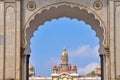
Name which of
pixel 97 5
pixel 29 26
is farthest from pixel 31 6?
pixel 97 5

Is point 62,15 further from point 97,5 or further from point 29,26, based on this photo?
point 97,5

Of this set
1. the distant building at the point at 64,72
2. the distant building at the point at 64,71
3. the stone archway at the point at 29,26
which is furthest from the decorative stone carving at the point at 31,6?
the distant building at the point at 64,71

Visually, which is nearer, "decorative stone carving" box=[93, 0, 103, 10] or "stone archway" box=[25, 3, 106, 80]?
"decorative stone carving" box=[93, 0, 103, 10]

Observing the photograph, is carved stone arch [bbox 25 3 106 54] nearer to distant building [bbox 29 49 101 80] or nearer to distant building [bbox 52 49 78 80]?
distant building [bbox 29 49 101 80]

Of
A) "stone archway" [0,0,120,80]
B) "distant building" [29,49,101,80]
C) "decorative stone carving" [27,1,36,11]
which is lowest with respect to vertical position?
"distant building" [29,49,101,80]

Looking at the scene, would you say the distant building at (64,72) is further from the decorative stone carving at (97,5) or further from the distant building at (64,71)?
the decorative stone carving at (97,5)

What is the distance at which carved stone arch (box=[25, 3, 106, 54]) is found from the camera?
2494 cm

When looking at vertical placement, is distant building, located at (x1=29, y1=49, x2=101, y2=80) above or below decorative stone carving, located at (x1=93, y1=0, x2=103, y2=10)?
below

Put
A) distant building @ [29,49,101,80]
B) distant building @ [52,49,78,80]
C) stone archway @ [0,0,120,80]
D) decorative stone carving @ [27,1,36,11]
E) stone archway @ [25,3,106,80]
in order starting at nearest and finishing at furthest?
stone archway @ [0,0,120,80] < decorative stone carving @ [27,1,36,11] < stone archway @ [25,3,106,80] < distant building @ [29,49,101,80] < distant building @ [52,49,78,80]

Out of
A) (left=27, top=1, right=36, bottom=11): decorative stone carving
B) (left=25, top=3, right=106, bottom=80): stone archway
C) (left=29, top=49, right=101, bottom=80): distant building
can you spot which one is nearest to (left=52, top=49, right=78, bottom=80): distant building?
(left=29, top=49, right=101, bottom=80): distant building

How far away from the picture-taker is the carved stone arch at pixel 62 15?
81.8ft

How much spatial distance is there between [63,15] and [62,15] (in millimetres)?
66

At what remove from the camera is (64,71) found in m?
113

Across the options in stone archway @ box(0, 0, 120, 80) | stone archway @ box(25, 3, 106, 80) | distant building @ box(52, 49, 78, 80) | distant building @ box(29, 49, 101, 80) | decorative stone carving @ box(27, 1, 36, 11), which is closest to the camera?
stone archway @ box(0, 0, 120, 80)
